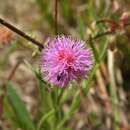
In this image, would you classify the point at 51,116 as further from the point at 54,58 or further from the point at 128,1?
the point at 128,1

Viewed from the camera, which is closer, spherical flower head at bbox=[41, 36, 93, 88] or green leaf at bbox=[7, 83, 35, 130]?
spherical flower head at bbox=[41, 36, 93, 88]

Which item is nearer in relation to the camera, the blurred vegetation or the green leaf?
the blurred vegetation

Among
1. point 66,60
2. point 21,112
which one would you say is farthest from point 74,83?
point 21,112

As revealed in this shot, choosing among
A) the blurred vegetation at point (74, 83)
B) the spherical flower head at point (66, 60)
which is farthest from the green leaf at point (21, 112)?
the spherical flower head at point (66, 60)

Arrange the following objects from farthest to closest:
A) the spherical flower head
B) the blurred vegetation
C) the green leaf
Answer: the green leaf < the blurred vegetation < the spherical flower head

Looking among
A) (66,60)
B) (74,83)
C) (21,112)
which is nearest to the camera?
(66,60)

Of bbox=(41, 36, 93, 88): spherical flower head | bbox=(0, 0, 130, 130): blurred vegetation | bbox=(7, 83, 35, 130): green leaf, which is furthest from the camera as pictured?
bbox=(7, 83, 35, 130): green leaf

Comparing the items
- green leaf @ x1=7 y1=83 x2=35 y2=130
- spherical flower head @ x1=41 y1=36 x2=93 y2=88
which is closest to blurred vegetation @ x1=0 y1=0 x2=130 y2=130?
green leaf @ x1=7 y1=83 x2=35 y2=130

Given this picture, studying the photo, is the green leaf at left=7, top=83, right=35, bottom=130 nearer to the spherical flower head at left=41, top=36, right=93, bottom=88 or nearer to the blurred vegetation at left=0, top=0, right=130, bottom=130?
the blurred vegetation at left=0, top=0, right=130, bottom=130

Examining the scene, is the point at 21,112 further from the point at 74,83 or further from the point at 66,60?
the point at 66,60
